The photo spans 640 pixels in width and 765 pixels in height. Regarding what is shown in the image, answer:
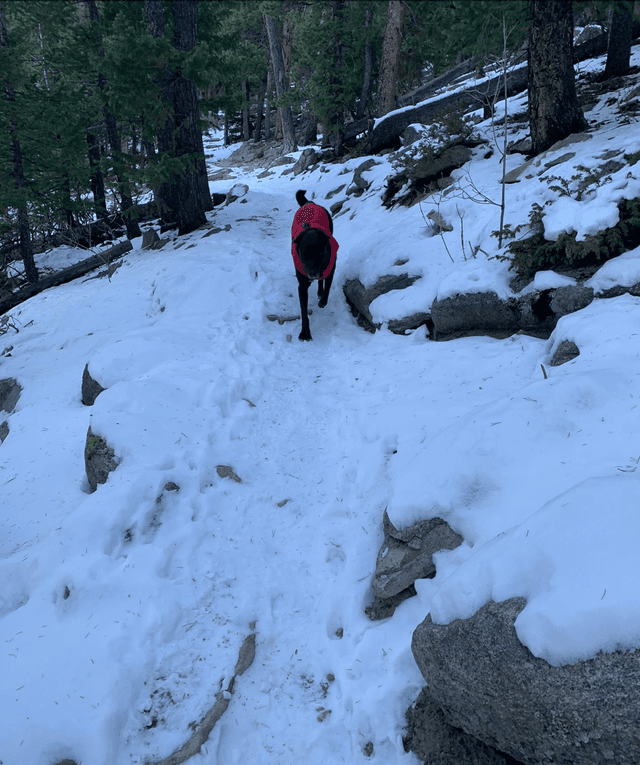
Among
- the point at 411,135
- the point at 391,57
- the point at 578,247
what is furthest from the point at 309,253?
the point at 391,57

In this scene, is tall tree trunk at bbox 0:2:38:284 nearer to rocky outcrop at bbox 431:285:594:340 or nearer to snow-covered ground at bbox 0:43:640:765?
snow-covered ground at bbox 0:43:640:765

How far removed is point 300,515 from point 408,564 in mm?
1107

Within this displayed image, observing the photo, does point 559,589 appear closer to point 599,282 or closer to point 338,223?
point 599,282

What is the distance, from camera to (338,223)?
10.3 meters

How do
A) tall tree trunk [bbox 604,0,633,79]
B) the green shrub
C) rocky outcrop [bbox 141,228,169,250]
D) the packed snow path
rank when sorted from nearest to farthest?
the packed snow path < the green shrub < tall tree trunk [bbox 604,0,633,79] < rocky outcrop [bbox 141,228,169,250]

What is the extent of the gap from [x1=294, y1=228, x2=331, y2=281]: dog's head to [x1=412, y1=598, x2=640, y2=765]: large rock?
487 centimetres

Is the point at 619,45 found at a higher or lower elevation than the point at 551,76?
higher

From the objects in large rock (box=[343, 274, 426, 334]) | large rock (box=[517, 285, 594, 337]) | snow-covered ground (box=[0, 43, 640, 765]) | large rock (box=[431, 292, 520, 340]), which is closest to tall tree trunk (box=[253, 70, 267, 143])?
large rock (box=[343, 274, 426, 334])

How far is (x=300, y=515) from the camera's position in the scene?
3582mm

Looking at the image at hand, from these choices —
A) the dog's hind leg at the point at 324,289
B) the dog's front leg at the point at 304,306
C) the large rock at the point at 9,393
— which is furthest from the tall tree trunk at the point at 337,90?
the large rock at the point at 9,393

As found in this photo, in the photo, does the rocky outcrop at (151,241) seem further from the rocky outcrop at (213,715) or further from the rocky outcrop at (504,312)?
the rocky outcrop at (213,715)

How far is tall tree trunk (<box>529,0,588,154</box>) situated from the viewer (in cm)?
634

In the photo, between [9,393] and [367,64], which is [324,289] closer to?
[9,393]

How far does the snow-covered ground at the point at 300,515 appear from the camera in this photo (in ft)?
6.81
